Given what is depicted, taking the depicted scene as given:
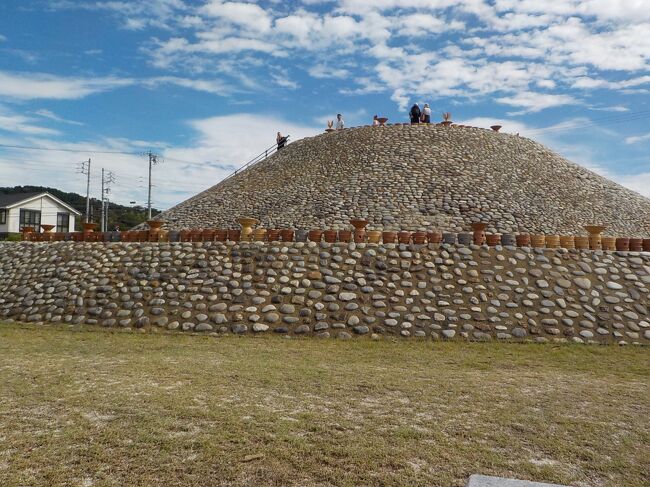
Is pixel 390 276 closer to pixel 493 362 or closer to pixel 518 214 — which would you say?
pixel 493 362

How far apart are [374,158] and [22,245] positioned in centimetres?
1907

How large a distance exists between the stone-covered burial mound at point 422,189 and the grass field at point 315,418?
14.7m

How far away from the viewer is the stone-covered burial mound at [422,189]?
2336 cm

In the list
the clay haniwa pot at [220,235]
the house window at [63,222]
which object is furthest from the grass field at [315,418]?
the house window at [63,222]

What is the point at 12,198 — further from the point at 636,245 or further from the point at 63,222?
the point at 636,245

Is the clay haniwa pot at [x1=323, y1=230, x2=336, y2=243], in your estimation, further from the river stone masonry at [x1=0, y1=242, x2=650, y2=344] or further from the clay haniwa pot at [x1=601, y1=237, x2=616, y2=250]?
the clay haniwa pot at [x1=601, y1=237, x2=616, y2=250]

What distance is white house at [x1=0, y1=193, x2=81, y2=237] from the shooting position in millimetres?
41750

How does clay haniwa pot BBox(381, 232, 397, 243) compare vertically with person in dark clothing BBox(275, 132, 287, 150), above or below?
below

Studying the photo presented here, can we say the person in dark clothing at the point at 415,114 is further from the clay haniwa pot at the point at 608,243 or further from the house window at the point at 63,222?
the house window at the point at 63,222

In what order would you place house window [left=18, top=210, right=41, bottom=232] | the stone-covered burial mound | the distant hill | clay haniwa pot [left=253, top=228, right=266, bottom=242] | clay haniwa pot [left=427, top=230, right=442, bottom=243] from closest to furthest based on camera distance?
clay haniwa pot [left=427, top=230, right=442, bottom=243] < clay haniwa pot [left=253, top=228, right=266, bottom=242] < the stone-covered burial mound < house window [left=18, top=210, right=41, bottom=232] < the distant hill

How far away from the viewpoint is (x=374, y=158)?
28234mm

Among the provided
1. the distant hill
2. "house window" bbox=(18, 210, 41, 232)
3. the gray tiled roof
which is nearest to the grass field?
the gray tiled roof

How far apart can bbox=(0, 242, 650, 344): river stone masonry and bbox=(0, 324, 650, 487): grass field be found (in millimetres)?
1772

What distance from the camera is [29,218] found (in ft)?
142
